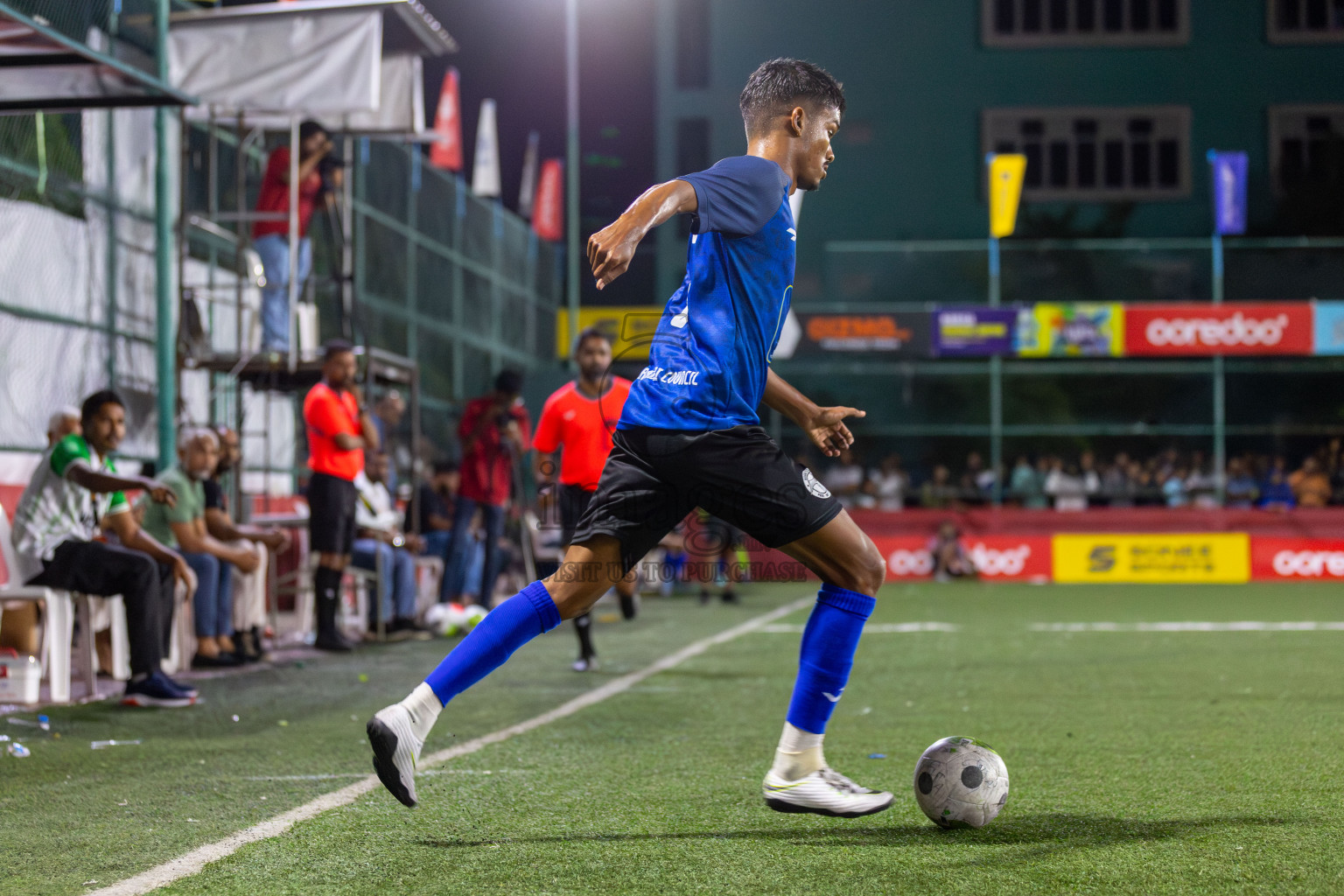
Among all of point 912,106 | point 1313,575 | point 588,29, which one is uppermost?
point 588,29

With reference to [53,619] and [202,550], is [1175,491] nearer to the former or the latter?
[202,550]

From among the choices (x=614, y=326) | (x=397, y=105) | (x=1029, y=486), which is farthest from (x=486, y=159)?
(x=397, y=105)

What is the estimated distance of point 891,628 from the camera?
11.9 metres

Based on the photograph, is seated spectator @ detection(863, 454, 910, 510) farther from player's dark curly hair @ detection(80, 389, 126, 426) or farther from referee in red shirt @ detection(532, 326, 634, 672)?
player's dark curly hair @ detection(80, 389, 126, 426)

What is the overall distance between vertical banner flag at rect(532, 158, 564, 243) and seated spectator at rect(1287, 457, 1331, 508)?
17.7m

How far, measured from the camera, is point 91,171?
1061 centimetres

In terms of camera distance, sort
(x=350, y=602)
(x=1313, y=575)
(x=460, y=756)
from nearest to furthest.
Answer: (x=460, y=756) < (x=350, y=602) < (x=1313, y=575)

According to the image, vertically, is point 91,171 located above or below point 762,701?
above

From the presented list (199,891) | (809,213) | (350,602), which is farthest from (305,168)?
(809,213)

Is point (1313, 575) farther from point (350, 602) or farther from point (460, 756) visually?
point (460, 756)

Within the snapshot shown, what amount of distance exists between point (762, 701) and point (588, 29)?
33833mm

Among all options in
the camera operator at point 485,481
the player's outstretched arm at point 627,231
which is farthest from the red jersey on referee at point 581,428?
the player's outstretched arm at point 627,231

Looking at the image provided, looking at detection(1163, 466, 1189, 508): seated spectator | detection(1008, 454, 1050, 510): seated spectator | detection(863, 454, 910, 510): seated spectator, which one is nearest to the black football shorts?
detection(863, 454, 910, 510): seated spectator

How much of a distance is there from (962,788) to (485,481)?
856 centimetres
